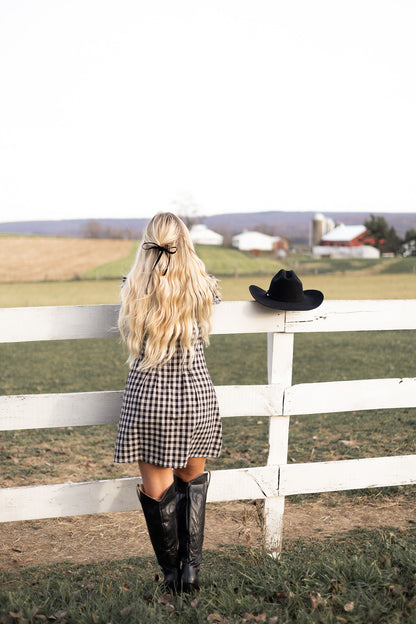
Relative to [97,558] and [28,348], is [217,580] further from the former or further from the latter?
[28,348]

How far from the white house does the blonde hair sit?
60497 millimetres

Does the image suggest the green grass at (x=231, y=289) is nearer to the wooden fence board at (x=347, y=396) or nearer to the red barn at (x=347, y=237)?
the wooden fence board at (x=347, y=396)

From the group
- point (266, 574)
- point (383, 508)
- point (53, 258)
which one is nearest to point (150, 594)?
point (266, 574)

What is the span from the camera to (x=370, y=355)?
47.2 feet

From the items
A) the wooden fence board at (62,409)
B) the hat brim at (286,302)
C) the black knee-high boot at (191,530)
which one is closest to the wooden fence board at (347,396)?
the wooden fence board at (62,409)

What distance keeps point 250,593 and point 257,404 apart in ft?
3.52

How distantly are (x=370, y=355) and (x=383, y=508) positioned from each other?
9.69 meters

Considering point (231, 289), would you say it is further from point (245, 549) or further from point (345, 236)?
point (345, 236)

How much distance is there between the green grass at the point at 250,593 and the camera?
9.49 ft

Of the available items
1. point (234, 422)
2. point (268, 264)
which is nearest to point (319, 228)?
point (268, 264)

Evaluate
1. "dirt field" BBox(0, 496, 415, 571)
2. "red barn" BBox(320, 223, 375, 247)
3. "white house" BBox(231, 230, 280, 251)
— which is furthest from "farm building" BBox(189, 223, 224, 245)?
"dirt field" BBox(0, 496, 415, 571)

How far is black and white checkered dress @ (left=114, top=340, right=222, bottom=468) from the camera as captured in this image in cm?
313

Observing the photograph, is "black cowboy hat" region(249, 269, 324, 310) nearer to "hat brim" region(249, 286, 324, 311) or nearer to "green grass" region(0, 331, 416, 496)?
"hat brim" region(249, 286, 324, 311)

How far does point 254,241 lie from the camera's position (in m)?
65.8
